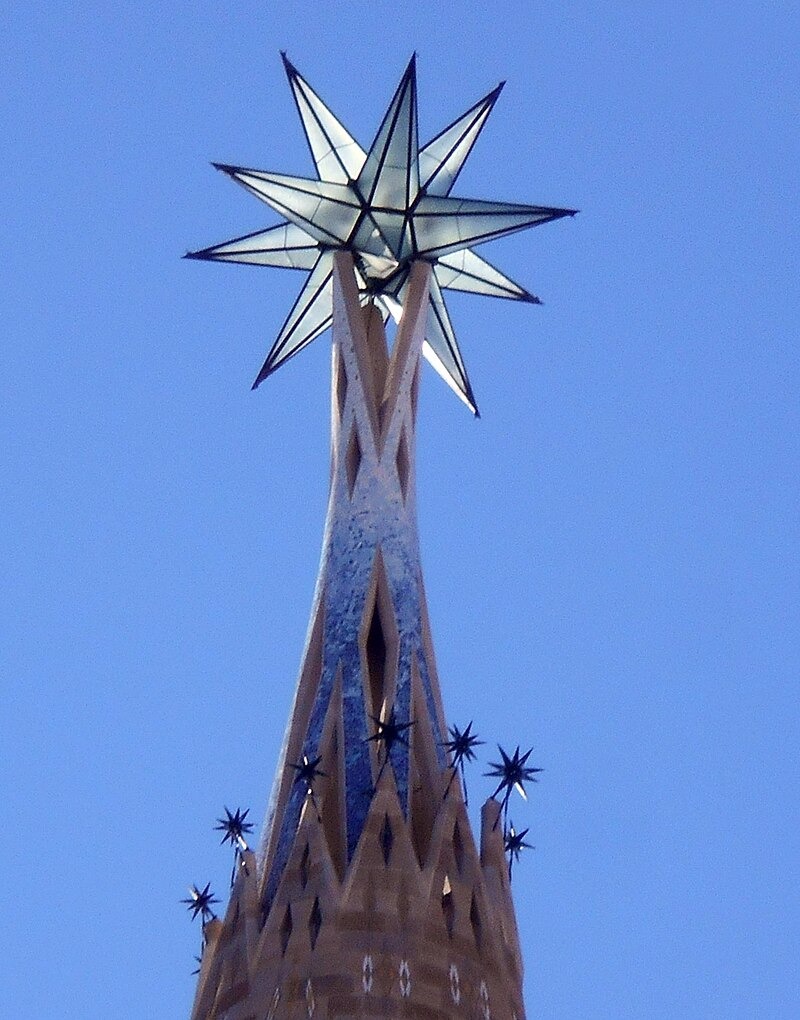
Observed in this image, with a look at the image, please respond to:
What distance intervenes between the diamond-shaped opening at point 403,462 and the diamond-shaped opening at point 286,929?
9.97 metres

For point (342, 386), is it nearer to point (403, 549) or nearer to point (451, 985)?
point (403, 549)

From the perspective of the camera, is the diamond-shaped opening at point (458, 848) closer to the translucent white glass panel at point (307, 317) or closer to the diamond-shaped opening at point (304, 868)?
the diamond-shaped opening at point (304, 868)

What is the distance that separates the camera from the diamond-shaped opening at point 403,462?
1698 inches

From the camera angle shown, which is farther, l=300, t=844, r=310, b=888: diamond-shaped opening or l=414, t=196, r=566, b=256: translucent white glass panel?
l=414, t=196, r=566, b=256: translucent white glass panel

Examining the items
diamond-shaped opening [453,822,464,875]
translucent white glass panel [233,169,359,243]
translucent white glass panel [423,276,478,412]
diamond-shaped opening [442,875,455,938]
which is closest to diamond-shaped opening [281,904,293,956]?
diamond-shaped opening [442,875,455,938]

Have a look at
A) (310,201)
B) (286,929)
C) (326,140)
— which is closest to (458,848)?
(286,929)

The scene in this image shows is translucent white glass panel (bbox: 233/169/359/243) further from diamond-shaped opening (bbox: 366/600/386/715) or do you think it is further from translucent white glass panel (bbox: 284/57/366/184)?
diamond-shaped opening (bbox: 366/600/386/715)

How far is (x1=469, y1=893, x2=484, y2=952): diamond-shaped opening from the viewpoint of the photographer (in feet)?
118

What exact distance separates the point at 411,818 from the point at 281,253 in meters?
13.7

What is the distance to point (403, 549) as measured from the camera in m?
41.8

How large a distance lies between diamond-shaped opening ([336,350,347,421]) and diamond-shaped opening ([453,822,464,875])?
1001cm

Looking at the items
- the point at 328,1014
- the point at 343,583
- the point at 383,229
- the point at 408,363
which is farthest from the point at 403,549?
the point at 328,1014

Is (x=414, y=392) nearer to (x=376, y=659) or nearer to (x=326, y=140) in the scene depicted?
(x=326, y=140)

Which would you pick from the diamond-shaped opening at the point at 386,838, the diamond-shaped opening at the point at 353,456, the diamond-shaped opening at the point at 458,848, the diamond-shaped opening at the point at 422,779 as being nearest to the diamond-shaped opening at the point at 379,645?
the diamond-shaped opening at the point at 422,779
